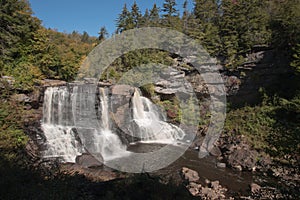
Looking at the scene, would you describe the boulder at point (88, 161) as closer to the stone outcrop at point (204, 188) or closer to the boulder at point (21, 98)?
the stone outcrop at point (204, 188)

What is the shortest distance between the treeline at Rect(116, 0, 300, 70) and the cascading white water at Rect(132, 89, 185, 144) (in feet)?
26.4

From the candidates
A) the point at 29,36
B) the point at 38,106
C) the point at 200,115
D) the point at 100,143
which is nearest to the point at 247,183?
the point at 100,143

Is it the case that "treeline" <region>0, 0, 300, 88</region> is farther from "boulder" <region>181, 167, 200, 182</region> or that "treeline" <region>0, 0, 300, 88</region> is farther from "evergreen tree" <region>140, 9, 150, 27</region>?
"boulder" <region>181, 167, 200, 182</region>

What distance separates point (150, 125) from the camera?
1486 centimetres

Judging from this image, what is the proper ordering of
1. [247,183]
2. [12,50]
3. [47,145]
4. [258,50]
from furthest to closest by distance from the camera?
[258,50], [12,50], [47,145], [247,183]

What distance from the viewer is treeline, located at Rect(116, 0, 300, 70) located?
564 inches

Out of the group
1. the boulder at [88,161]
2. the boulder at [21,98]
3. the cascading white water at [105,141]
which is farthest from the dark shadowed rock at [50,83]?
the boulder at [88,161]

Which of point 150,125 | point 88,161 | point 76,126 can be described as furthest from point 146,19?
point 88,161

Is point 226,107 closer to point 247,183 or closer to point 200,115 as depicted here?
point 200,115

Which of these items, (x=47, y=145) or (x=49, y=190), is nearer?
(x=49, y=190)

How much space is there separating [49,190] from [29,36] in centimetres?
1652

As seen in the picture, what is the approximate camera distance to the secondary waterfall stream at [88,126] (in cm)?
1059

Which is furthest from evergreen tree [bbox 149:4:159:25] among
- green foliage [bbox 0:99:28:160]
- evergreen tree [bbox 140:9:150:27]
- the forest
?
green foliage [bbox 0:99:28:160]

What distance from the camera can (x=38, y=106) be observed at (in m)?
11.9
